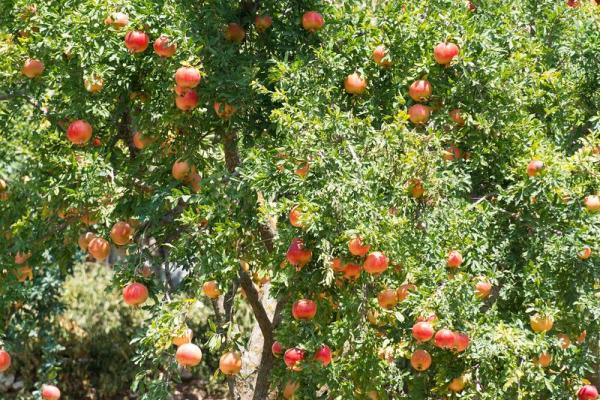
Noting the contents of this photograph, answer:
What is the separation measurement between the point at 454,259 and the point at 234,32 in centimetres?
157

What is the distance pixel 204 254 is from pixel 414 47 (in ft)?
4.71

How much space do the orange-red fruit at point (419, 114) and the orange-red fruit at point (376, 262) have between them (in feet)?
2.87

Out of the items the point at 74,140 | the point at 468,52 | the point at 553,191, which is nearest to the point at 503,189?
the point at 553,191

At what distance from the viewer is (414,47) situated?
4328mm

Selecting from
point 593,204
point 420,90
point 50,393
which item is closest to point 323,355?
point 420,90

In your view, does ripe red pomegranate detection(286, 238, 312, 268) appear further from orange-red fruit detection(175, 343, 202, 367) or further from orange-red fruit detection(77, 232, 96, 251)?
orange-red fruit detection(77, 232, 96, 251)

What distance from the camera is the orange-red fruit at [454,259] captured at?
3.91 meters

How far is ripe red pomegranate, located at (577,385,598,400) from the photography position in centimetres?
433

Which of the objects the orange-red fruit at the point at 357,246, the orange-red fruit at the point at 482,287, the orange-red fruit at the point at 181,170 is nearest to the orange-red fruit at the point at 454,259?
the orange-red fruit at the point at 482,287

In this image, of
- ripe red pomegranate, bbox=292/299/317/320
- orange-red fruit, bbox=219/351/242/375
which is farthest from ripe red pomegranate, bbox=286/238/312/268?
orange-red fruit, bbox=219/351/242/375

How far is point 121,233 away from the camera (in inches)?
171

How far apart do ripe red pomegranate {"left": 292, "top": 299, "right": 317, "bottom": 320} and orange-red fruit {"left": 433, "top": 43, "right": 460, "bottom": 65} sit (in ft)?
4.25

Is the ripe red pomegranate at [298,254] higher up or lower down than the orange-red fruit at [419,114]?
lower down

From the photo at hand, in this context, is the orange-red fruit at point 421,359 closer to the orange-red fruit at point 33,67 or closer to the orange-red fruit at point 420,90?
the orange-red fruit at point 420,90
